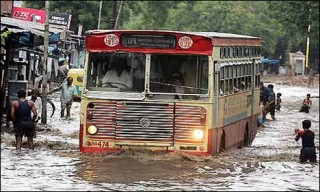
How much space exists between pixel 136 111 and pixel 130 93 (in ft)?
1.39

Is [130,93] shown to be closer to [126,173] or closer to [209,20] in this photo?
[126,173]

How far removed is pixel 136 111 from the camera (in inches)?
645

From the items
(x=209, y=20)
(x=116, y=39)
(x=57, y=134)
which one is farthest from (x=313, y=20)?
(x=209, y=20)

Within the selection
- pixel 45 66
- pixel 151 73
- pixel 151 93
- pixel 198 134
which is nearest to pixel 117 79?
pixel 151 73

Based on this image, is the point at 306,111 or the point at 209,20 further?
the point at 209,20

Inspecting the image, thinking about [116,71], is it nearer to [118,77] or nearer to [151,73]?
[118,77]

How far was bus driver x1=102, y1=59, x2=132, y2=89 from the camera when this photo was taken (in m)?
16.8

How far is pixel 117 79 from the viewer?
1686 cm

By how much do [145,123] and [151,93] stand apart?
0.62 metres

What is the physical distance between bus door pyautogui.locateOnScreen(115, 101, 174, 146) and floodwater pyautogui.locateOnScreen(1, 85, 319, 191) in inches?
11.8

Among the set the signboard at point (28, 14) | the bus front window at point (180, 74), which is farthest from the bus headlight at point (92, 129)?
the signboard at point (28, 14)

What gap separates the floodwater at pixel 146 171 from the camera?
1416 centimetres

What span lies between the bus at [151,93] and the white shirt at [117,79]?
2 cm

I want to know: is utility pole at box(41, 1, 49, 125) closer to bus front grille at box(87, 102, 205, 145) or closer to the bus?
the bus
